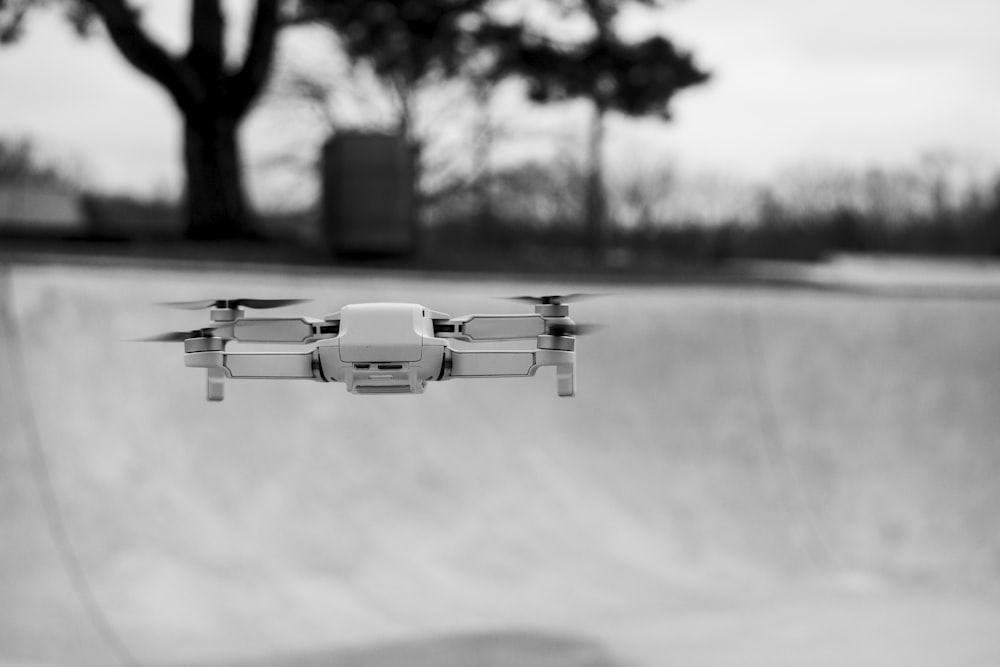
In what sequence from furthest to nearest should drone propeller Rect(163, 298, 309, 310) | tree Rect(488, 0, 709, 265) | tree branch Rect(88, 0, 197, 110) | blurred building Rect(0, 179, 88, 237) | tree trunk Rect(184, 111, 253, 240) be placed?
blurred building Rect(0, 179, 88, 237)
tree trunk Rect(184, 111, 253, 240)
tree branch Rect(88, 0, 197, 110)
tree Rect(488, 0, 709, 265)
drone propeller Rect(163, 298, 309, 310)

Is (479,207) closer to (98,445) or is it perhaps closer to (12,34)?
(12,34)

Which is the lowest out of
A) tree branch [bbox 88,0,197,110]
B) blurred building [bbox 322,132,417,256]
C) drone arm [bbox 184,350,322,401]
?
drone arm [bbox 184,350,322,401]

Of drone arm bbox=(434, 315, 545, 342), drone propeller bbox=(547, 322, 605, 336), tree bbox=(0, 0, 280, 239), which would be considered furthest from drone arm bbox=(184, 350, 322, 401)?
tree bbox=(0, 0, 280, 239)

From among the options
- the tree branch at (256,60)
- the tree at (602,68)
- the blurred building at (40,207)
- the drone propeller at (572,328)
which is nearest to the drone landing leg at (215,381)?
the drone propeller at (572,328)

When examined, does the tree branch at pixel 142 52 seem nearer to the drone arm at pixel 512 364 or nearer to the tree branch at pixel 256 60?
the tree branch at pixel 256 60

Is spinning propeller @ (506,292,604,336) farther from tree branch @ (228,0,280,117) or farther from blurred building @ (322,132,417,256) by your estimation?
tree branch @ (228,0,280,117)

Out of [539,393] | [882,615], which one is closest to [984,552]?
[882,615]

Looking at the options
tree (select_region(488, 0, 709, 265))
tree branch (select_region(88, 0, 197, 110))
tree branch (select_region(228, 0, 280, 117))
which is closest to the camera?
tree (select_region(488, 0, 709, 265))

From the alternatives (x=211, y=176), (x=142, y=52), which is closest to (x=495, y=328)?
(x=142, y=52)
